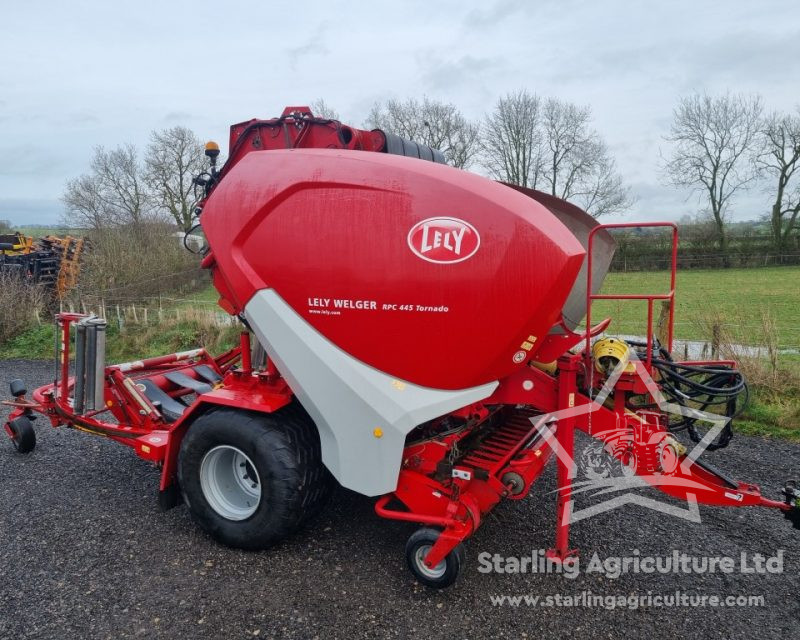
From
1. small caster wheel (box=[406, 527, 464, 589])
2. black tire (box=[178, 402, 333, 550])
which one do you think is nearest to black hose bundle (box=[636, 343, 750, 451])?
small caster wheel (box=[406, 527, 464, 589])

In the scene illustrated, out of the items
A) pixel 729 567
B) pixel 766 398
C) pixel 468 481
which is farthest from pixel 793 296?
pixel 468 481

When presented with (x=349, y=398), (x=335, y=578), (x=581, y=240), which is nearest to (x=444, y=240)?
(x=349, y=398)

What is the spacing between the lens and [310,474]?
332 centimetres

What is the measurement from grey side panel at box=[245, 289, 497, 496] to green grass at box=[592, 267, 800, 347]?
3.99 meters

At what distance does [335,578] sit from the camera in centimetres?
318

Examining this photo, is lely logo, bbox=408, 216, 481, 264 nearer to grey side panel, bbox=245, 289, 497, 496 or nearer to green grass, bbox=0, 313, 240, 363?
grey side panel, bbox=245, 289, 497, 496

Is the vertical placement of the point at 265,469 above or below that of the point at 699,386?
below

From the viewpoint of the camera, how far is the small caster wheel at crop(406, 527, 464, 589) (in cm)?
294

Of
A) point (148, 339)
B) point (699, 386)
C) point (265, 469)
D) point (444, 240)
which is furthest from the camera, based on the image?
point (148, 339)

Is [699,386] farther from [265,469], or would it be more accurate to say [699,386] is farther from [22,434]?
[22,434]

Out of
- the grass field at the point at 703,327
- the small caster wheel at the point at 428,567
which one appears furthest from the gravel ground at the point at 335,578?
the grass field at the point at 703,327

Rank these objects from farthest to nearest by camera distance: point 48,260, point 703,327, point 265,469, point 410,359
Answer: point 48,260
point 703,327
point 265,469
point 410,359

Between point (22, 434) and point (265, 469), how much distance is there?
3322 mm

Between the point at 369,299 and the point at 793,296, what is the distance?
1749cm
